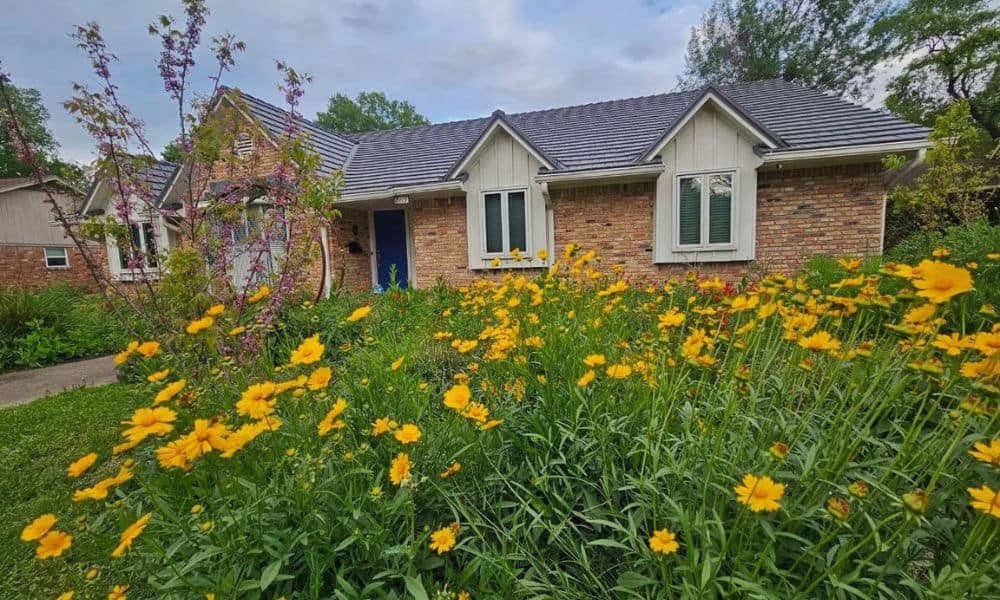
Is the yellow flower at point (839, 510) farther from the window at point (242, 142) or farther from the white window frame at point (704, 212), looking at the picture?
the white window frame at point (704, 212)

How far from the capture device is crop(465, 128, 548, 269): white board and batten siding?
7645 millimetres

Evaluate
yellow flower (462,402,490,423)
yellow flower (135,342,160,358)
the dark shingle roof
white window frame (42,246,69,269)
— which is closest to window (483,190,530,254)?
the dark shingle roof

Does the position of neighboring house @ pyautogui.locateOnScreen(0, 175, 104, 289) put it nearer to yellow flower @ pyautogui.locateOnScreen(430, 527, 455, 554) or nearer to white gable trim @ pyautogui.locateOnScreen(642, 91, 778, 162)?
white gable trim @ pyautogui.locateOnScreen(642, 91, 778, 162)

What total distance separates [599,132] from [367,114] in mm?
27549

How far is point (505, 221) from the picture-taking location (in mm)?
7828

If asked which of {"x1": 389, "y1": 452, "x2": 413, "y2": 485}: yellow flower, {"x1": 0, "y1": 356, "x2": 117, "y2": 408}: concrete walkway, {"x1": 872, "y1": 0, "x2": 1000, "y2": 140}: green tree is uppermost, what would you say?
{"x1": 872, "y1": 0, "x2": 1000, "y2": 140}: green tree

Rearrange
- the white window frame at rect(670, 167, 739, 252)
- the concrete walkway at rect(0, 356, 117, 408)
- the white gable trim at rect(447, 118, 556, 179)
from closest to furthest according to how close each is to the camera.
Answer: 1. the concrete walkway at rect(0, 356, 117, 408)
2. the white window frame at rect(670, 167, 739, 252)
3. the white gable trim at rect(447, 118, 556, 179)

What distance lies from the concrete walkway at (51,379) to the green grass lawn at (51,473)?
0.52 meters

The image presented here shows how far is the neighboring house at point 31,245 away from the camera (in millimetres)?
13938

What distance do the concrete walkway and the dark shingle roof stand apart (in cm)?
384

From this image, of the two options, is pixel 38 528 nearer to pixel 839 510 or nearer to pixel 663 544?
pixel 663 544

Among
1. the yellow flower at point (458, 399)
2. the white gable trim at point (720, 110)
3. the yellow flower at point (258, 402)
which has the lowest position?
the yellow flower at point (458, 399)

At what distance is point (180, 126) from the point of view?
3080 millimetres

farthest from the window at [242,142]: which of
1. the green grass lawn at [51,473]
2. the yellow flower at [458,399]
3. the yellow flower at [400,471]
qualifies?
the yellow flower at [400,471]
